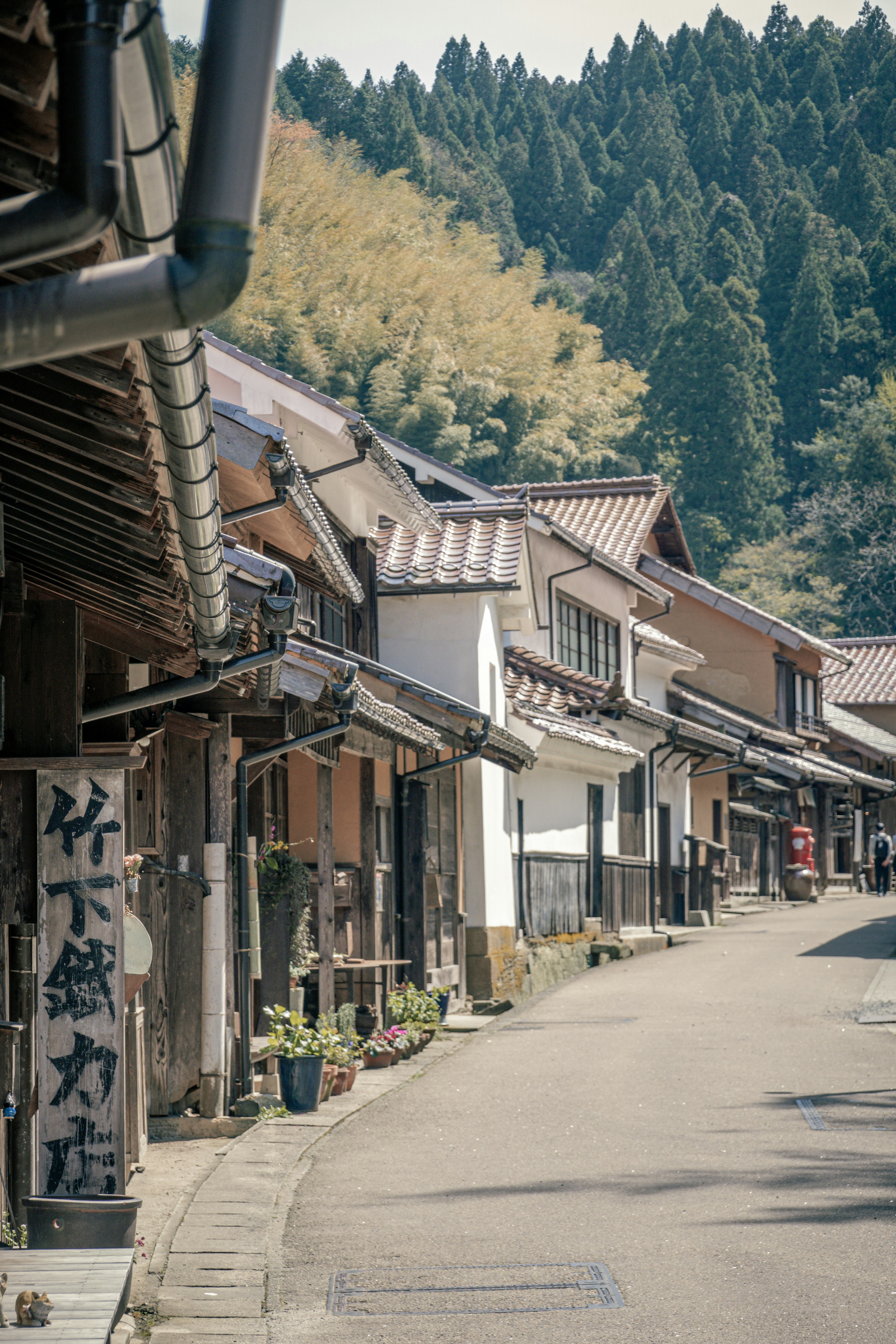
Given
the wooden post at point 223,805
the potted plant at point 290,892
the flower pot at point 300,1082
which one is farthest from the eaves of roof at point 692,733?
the wooden post at point 223,805

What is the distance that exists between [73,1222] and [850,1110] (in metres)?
6.66

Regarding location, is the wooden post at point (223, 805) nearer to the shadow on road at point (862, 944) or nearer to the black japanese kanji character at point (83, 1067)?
the black japanese kanji character at point (83, 1067)

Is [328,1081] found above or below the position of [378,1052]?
above

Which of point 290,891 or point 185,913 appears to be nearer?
point 185,913

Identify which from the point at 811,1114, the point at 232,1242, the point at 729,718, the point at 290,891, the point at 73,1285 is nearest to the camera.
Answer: the point at 73,1285

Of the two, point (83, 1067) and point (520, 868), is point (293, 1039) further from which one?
point (520, 868)

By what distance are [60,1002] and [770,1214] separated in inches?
149

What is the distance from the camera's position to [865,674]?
174 ft

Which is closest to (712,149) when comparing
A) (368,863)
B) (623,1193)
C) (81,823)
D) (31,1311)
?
(368,863)

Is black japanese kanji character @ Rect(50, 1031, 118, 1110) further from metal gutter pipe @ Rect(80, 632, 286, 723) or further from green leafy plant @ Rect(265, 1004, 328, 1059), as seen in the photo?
green leafy plant @ Rect(265, 1004, 328, 1059)

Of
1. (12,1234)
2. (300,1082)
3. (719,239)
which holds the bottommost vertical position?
(300,1082)

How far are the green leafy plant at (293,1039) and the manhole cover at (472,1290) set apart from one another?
13.9ft

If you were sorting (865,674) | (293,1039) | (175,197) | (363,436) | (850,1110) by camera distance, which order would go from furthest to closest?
(865,674) < (363,436) < (293,1039) < (850,1110) < (175,197)

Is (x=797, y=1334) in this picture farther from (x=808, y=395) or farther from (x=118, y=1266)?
(x=808, y=395)
